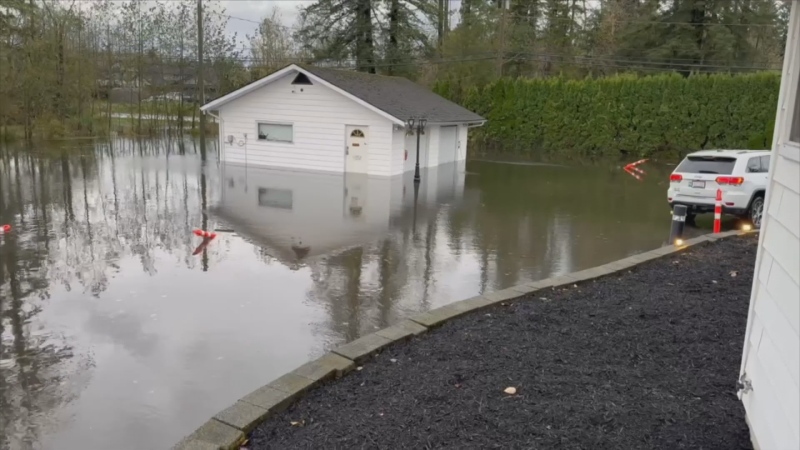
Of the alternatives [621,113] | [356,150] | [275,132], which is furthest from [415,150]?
[621,113]

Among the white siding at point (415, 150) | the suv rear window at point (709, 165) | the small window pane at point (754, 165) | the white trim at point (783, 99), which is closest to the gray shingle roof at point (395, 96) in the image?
the white siding at point (415, 150)

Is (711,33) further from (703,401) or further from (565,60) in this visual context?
(703,401)

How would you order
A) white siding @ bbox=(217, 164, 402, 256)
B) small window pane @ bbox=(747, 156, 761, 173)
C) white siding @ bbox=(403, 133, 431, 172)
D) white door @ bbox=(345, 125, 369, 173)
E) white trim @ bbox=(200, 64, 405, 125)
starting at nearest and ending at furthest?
1. white siding @ bbox=(217, 164, 402, 256)
2. small window pane @ bbox=(747, 156, 761, 173)
3. white trim @ bbox=(200, 64, 405, 125)
4. white door @ bbox=(345, 125, 369, 173)
5. white siding @ bbox=(403, 133, 431, 172)

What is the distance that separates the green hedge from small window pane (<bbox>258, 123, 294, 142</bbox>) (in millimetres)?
13535

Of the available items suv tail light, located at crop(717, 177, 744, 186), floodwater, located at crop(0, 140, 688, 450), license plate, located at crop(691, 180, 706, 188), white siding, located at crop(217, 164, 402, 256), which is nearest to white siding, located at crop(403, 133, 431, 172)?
white siding, located at crop(217, 164, 402, 256)

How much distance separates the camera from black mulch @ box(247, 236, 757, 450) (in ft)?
12.6

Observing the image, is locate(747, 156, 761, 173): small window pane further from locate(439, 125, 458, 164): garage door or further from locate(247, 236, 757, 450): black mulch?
locate(439, 125, 458, 164): garage door

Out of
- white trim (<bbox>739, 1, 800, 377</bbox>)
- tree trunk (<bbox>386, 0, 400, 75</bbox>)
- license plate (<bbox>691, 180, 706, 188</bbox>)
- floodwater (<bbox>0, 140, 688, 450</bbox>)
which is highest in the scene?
tree trunk (<bbox>386, 0, 400, 75</bbox>)

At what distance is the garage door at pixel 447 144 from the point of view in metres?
25.6

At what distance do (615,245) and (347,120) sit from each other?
12606mm

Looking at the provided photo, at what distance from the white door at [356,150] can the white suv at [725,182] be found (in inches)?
444

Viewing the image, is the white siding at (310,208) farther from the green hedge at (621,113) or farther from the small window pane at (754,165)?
the green hedge at (621,113)

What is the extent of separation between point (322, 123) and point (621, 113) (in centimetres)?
1678

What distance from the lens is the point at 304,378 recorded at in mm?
4734
